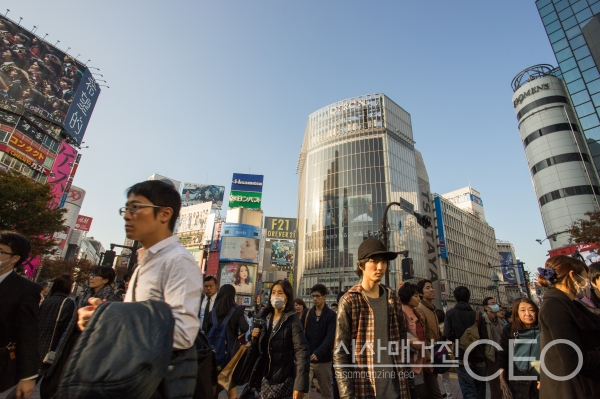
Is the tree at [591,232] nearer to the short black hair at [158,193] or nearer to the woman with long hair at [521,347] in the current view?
the woman with long hair at [521,347]

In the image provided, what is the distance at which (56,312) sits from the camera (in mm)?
4148

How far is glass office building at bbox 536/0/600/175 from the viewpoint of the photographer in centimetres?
3325

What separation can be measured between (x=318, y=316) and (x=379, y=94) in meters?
57.2

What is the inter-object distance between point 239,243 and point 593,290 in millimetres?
49329

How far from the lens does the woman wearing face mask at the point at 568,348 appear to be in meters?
2.11

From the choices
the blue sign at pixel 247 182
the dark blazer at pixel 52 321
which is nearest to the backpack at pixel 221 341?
the dark blazer at pixel 52 321

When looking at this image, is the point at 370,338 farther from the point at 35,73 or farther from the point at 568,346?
the point at 35,73

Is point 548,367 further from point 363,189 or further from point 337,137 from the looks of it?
point 337,137

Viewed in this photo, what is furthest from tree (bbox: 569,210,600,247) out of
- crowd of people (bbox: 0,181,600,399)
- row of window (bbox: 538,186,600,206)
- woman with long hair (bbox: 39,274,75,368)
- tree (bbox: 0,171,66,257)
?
tree (bbox: 0,171,66,257)

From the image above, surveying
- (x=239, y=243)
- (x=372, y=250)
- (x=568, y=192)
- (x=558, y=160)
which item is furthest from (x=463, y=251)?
(x=372, y=250)

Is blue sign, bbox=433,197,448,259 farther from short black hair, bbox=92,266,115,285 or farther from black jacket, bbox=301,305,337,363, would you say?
short black hair, bbox=92,266,115,285

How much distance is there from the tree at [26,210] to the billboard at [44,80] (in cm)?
2131

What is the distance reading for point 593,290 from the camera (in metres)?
3.88

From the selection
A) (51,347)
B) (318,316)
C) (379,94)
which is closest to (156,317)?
(51,347)
